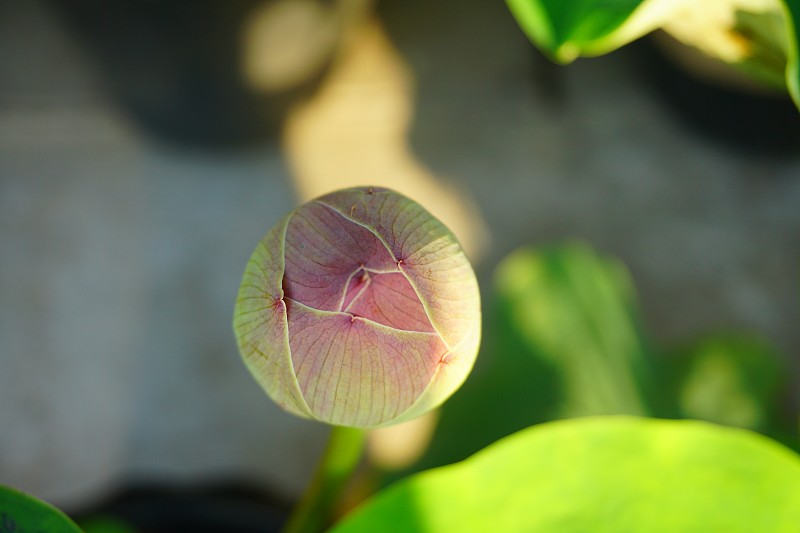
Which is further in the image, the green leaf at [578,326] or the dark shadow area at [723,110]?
the dark shadow area at [723,110]

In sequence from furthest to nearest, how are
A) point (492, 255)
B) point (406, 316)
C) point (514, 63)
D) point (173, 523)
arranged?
1. point (514, 63)
2. point (492, 255)
3. point (173, 523)
4. point (406, 316)

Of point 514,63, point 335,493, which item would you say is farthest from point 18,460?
point 514,63

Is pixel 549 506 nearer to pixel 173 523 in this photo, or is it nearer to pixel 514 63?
pixel 173 523

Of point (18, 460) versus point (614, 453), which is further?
point (18, 460)

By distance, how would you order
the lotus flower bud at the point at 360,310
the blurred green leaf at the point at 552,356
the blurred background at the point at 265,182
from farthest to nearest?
the blurred background at the point at 265,182, the blurred green leaf at the point at 552,356, the lotus flower bud at the point at 360,310

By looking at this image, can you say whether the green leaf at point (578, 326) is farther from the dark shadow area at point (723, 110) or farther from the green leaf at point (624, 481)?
the dark shadow area at point (723, 110)

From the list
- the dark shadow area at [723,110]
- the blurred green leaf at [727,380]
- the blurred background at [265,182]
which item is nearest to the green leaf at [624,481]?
the blurred green leaf at [727,380]

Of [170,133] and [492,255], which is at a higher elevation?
[170,133]
